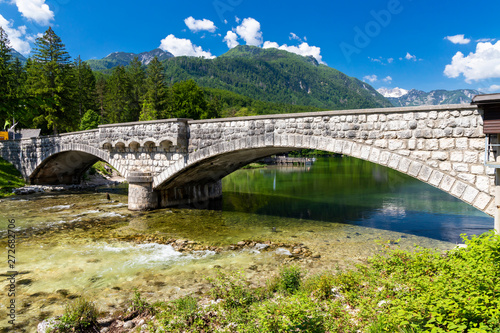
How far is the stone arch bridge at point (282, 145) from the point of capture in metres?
8.86

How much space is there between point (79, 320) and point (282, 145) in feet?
30.0

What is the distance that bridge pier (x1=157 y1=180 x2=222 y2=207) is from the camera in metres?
18.1

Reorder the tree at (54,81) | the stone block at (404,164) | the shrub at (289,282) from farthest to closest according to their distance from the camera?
1. the tree at (54,81)
2. the stone block at (404,164)
3. the shrub at (289,282)

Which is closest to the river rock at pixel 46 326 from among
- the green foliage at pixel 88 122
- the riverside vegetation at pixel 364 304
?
the riverside vegetation at pixel 364 304

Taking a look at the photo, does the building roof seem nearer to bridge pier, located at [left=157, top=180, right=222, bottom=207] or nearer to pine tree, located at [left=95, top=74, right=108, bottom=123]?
bridge pier, located at [left=157, top=180, right=222, bottom=207]

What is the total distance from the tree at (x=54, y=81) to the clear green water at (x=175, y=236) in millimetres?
13935

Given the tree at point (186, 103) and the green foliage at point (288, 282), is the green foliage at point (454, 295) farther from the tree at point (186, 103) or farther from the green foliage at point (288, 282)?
the tree at point (186, 103)

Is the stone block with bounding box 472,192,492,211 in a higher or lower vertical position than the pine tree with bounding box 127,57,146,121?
lower

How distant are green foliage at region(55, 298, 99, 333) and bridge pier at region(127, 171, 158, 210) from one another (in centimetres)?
1131

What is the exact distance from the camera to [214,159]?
1595cm

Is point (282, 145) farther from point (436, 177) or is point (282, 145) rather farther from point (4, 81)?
point (4, 81)

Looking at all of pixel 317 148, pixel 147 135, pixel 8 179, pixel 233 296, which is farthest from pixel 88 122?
pixel 233 296

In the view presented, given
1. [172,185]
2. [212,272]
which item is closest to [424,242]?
[212,272]

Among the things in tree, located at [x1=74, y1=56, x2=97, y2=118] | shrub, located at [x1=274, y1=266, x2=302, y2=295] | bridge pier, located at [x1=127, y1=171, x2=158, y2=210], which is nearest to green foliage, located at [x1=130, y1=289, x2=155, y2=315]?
shrub, located at [x1=274, y1=266, x2=302, y2=295]
